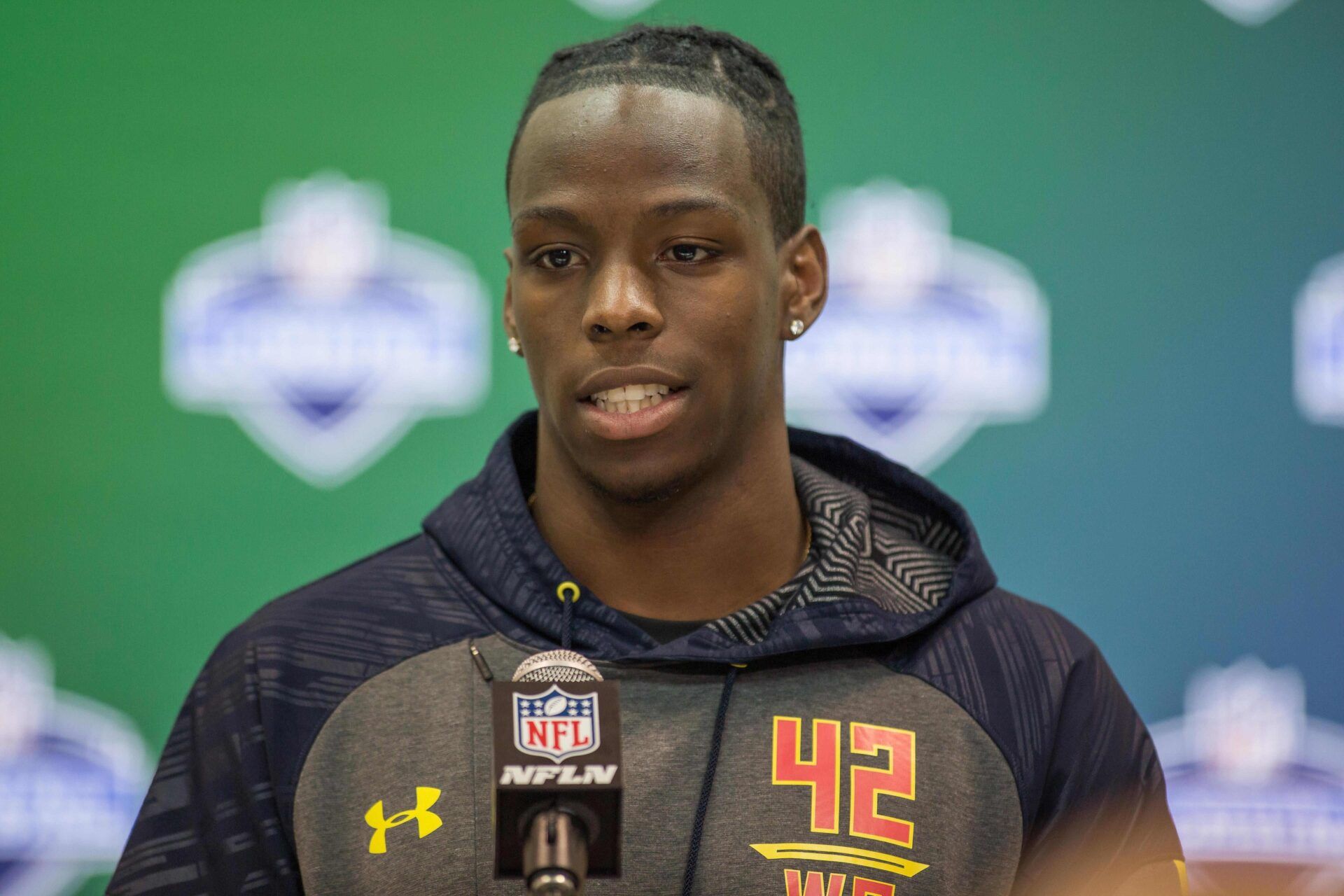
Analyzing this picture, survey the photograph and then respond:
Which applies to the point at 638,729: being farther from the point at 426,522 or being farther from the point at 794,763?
the point at 426,522

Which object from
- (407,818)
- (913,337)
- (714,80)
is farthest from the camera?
(913,337)

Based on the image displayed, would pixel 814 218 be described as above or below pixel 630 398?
above

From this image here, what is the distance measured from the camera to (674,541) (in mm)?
1523

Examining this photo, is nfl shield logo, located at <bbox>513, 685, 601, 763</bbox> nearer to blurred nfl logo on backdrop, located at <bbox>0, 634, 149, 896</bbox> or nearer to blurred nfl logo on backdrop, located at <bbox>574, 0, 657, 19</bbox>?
blurred nfl logo on backdrop, located at <bbox>0, 634, 149, 896</bbox>

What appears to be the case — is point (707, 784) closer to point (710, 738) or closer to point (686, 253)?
point (710, 738)

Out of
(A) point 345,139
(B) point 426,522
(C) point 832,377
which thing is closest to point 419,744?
(B) point 426,522

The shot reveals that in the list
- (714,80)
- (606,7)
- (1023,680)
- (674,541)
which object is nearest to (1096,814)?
(1023,680)

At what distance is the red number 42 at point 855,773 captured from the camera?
1.36m

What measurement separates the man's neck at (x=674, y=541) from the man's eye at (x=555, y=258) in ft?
0.74

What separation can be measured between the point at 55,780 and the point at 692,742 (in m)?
1.28

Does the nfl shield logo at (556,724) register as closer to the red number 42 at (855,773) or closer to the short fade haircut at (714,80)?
the red number 42 at (855,773)

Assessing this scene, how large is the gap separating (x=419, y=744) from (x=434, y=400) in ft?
3.13

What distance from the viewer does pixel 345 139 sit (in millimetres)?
2244

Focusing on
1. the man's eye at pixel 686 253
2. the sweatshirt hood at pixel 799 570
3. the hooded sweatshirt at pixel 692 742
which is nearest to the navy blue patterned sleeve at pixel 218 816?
the hooded sweatshirt at pixel 692 742
